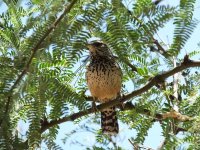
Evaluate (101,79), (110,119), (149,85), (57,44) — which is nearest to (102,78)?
(101,79)

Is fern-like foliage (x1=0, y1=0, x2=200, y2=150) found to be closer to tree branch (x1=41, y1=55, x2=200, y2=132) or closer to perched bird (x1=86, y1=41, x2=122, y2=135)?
tree branch (x1=41, y1=55, x2=200, y2=132)

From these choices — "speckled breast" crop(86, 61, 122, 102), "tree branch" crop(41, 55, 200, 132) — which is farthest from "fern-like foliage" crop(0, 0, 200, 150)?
"speckled breast" crop(86, 61, 122, 102)

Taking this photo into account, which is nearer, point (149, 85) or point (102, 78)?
point (149, 85)

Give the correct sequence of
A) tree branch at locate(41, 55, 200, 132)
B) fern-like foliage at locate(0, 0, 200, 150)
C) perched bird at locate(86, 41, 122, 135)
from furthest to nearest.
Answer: perched bird at locate(86, 41, 122, 135) → tree branch at locate(41, 55, 200, 132) → fern-like foliage at locate(0, 0, 200, 150)

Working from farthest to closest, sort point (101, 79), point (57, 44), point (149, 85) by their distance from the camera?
point (101, 79) → point (149, 85) → point (57, 44)

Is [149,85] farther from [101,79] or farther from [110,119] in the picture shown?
[110,119]

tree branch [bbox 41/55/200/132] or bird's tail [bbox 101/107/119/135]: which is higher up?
bird's tail [bbox 101/107/119/135]

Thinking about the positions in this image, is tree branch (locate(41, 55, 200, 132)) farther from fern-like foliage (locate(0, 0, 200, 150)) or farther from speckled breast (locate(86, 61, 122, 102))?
speckled breast (locate(86, 61, 122, 102))

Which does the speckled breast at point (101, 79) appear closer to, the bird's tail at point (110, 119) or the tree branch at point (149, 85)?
the bird's tail at point (110, 119)

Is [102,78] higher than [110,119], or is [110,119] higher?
[102,78]

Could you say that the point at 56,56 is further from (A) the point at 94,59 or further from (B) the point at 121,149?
(A) the point at 94,59

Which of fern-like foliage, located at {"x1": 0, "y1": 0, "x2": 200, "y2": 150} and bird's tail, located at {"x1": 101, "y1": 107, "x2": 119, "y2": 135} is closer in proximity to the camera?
fern-like foliage, located at {"x1": 0, "y1": 0, "x2": 200, "y2": 150}

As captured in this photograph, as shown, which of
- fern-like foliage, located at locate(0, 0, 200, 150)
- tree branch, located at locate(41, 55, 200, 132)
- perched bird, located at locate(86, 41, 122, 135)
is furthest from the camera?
perched bird, located at locate(86, 41, 122, 135)

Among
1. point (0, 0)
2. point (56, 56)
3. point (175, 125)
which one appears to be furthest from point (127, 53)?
point (175, 125)
